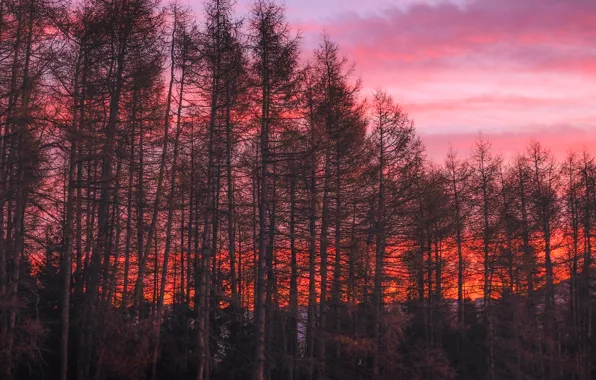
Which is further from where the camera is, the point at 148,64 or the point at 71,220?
the point at 148,64

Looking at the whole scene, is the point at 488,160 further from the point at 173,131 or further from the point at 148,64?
the point at 148,64

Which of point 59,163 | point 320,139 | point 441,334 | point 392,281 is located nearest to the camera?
point 320,139

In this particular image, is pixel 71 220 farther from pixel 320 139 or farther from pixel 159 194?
pixel 320 139

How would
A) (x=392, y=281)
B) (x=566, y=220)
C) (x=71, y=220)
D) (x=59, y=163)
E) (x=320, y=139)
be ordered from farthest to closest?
1. (x=566, y=220)
2. (x=392, y=281)
3. (x=59, y=163)
4. (x=320, y=139)
5. (x=71, y=220)

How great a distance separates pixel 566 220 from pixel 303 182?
2179 cm

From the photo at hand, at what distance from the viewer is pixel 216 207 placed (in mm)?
21031

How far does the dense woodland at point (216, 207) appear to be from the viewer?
49.1 ft

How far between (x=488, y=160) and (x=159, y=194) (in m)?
19.6

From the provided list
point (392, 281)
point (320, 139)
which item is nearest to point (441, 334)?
point (392, 281)

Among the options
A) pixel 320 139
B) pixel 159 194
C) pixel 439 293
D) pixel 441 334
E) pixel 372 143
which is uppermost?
pixel 372 143

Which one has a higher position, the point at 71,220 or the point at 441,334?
the point at 71,220

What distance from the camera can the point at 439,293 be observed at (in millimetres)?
32719

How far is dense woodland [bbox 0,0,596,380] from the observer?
15.0m

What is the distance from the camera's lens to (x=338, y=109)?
880 inches
